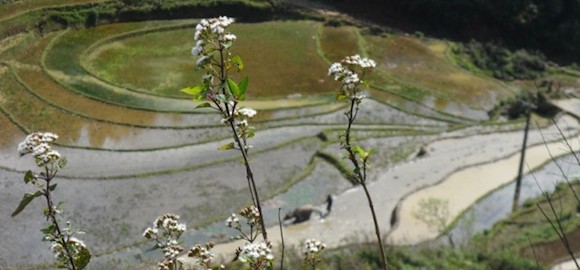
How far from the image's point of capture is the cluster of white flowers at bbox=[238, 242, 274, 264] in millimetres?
2643

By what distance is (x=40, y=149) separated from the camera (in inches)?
119

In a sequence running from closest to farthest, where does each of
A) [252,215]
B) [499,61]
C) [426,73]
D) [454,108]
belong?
[252,215]
[454,108]
[426,73]
[499,61]

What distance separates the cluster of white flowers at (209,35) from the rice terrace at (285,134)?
8636mm

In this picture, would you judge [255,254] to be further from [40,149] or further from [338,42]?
[338,42]

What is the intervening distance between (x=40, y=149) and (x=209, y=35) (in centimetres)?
94

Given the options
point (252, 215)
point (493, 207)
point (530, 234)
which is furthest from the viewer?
point (493, 207)

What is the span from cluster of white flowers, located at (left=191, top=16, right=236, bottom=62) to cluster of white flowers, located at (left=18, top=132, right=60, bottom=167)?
0.82 metres

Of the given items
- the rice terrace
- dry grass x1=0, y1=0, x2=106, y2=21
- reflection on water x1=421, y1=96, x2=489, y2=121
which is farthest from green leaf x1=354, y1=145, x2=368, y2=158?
dry grass x1=0, y1=0, x2=106, y2=21

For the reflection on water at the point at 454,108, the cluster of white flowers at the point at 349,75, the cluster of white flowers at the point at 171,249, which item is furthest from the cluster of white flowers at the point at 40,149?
the reflection on water at the point at 454,108

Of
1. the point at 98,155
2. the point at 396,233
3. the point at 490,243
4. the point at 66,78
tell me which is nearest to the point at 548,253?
the point at 490,243

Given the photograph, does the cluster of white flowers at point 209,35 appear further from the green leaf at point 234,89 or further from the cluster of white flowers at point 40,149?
the cluster of white flowers at point 40,149

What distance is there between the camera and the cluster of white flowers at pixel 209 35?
9.62 feet

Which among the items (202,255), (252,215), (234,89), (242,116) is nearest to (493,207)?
(252,215)

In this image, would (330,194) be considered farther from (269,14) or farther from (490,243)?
(269,14)
